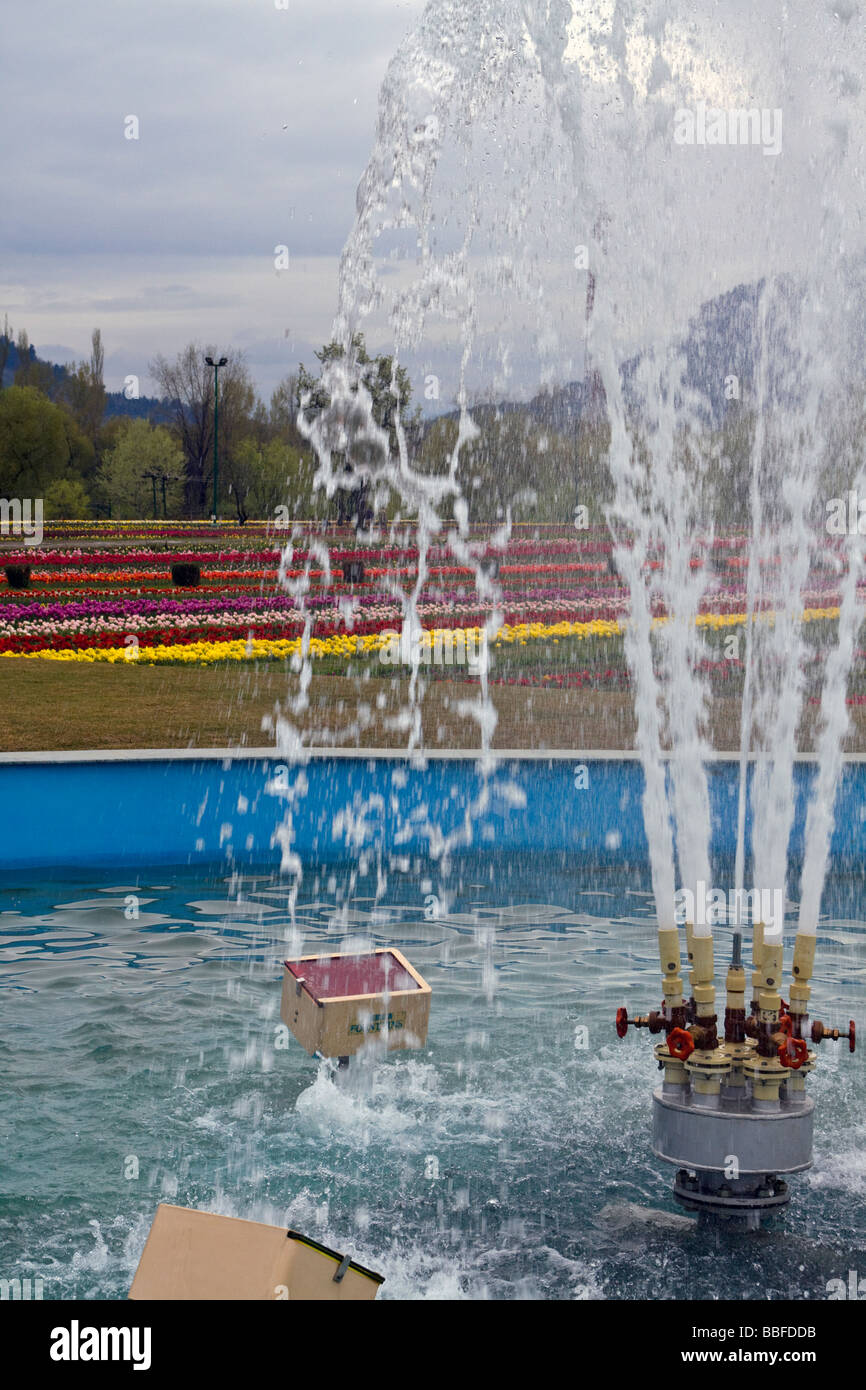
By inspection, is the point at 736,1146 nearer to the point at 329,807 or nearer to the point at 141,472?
the point at 329,807

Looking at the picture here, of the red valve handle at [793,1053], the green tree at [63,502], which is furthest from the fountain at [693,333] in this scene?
the green tree at [63,502]

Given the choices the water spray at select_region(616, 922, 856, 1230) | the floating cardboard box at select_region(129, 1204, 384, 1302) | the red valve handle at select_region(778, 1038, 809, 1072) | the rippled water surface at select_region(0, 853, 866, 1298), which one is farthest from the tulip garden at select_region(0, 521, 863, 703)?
the floating cardboard box at select_region(129, 1204, 384, 1302)

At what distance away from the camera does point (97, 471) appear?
72375 millimetres

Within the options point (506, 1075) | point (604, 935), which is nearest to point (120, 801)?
Result: point (604, 935)

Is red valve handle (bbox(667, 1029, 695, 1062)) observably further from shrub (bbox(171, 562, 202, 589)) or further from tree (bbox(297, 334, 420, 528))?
shrub (bbox(171, 562, 202, 589))

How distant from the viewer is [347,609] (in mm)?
22266

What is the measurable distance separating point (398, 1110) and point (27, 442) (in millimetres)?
60571

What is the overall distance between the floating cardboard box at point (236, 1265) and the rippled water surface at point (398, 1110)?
89 centimetres

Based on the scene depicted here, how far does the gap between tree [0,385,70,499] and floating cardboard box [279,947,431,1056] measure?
59.6 m

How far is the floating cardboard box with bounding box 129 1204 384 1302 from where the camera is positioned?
316 cm

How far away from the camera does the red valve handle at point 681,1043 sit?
406cm

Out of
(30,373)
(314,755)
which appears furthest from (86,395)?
(314,755)

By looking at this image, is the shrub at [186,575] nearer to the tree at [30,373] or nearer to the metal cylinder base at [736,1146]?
the metal cylinder base at [736,1146]
